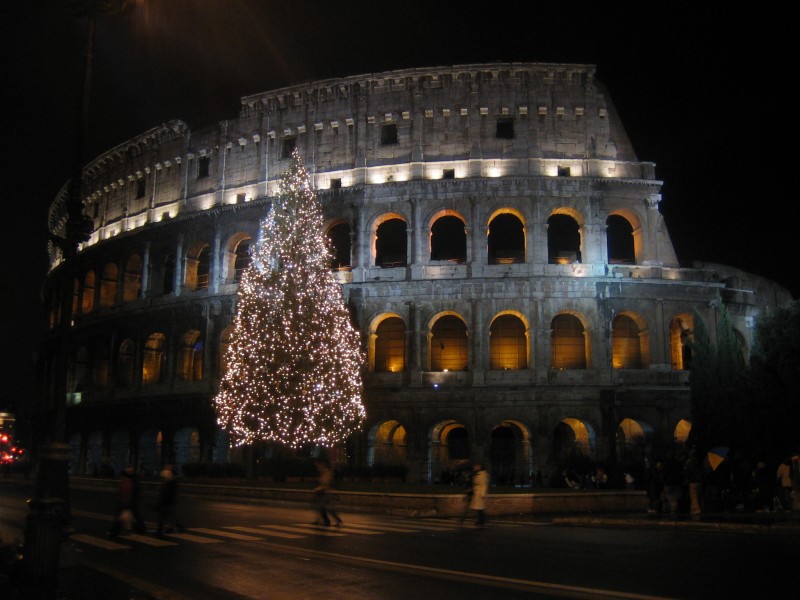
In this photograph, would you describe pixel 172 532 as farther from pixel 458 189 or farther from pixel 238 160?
pixel 238 160

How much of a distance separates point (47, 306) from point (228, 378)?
31.9 m

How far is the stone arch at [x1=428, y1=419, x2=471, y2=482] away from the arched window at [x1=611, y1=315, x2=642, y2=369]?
26.6ft

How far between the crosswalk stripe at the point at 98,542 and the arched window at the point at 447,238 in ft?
98.7

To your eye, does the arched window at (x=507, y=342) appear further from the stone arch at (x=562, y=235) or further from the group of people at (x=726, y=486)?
the group of people at (x=726, y=486)

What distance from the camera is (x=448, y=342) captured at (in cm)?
3756

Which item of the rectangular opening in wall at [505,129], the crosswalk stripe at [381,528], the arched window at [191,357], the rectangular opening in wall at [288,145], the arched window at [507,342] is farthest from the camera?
the arched window at [191,357]

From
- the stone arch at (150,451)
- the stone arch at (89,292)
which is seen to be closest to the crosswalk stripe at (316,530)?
the stone arch at (150,451)

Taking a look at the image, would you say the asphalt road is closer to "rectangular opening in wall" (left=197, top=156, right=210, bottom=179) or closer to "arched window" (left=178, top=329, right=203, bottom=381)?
"arched window" (left=178, top=329, right=203, bottom=381)

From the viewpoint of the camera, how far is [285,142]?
4072 centimetres

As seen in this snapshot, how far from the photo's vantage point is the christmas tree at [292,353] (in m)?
28.6

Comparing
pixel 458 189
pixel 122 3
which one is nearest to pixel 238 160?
pixel 458 189

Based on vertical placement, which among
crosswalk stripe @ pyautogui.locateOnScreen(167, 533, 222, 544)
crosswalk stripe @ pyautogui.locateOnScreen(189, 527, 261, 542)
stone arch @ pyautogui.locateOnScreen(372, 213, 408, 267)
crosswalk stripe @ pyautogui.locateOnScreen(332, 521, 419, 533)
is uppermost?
stone arch @ pyautogui.locateOnScreen(372, 213, 408, 267)

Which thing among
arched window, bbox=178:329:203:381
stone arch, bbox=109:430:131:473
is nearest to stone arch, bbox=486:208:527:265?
arched window, bbox=178:329:203:381

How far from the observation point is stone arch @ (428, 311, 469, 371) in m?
37.3
